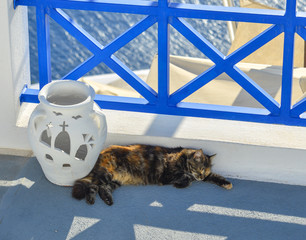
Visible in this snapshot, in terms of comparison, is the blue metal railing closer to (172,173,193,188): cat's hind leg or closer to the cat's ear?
the cat's ear

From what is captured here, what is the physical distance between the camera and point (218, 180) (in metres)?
→ 3.79

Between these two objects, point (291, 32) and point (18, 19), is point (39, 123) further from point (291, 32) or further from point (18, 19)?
point (291, 32)

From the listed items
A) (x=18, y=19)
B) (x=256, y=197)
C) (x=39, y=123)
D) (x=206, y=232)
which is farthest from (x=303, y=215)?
(x=18, y=19)

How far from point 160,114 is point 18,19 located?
3.01 feet

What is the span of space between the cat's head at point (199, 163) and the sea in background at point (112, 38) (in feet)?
26.2

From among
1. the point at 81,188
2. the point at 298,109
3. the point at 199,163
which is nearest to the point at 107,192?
the point at 81,188

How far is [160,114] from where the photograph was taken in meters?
4.04

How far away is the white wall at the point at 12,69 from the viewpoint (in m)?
3.71

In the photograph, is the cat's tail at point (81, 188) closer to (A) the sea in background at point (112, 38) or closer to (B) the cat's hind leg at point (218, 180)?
(B) the cat's hind leg at point (218, 180)

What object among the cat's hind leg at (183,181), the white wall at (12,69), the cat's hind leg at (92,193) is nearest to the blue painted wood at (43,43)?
the white wall at (12,69)

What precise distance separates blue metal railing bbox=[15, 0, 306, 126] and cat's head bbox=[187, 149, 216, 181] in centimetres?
21

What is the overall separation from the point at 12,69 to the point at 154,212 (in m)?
1.05

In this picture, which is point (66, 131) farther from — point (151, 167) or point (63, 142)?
point (151, 167)

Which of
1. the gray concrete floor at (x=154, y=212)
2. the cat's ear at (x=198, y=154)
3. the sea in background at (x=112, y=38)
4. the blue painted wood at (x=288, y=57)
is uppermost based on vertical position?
the blue painted wood at (x=288, y=57)
